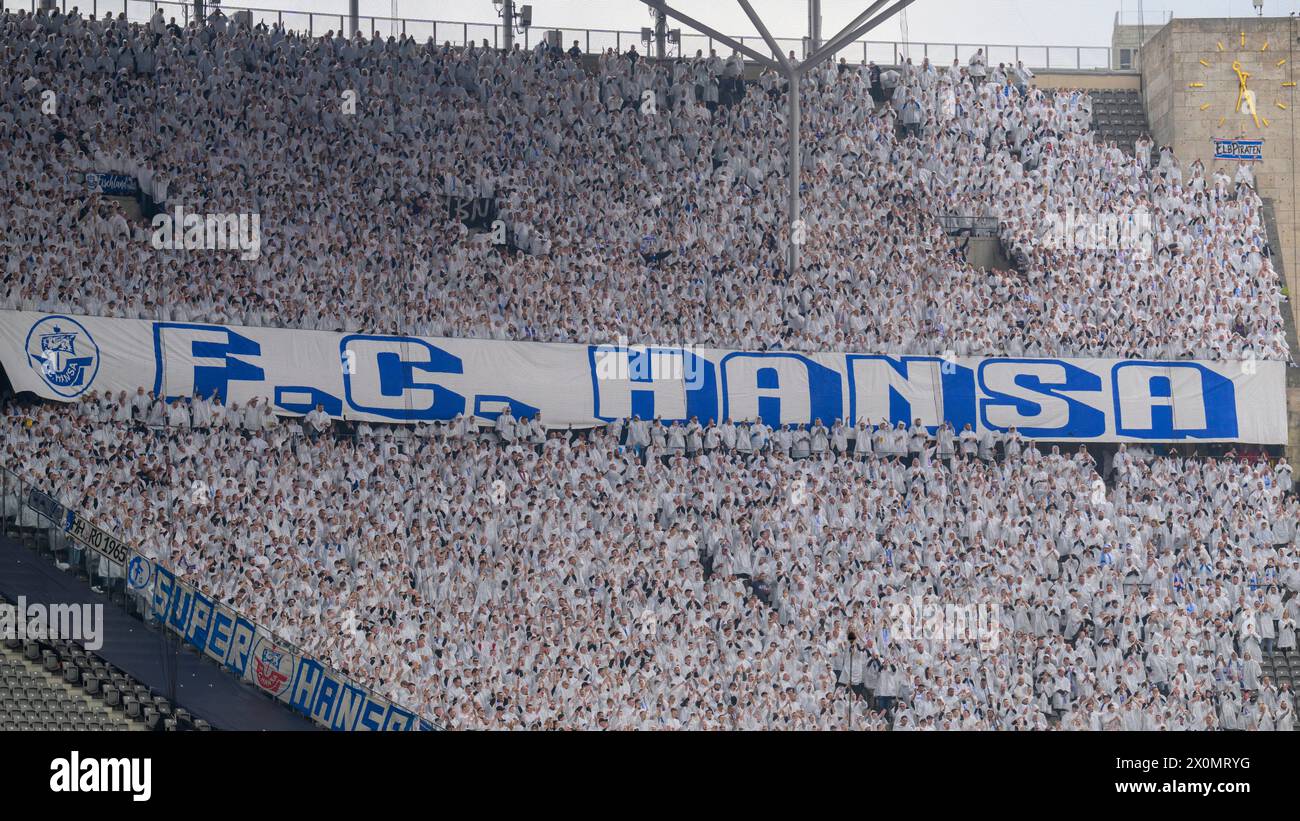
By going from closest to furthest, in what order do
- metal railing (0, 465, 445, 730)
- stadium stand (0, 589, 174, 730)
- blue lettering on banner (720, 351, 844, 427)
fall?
1. stadium stand (0, 589, 174, 730)
2. metal railing (0, 465, 445, 730)
3. blue lettering on banner (720, 351, 844, 427)

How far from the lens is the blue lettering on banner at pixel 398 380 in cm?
3105

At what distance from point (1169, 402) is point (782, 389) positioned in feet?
25.7

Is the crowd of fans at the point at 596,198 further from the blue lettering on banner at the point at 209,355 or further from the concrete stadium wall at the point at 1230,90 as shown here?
the concrete stadium wall at the point at 1230,90

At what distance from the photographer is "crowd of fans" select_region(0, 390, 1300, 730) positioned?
25.6 metres

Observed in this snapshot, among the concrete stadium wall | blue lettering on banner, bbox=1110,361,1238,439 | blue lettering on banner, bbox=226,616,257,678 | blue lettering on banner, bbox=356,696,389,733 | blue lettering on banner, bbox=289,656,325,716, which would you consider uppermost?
the concrete stadium wall

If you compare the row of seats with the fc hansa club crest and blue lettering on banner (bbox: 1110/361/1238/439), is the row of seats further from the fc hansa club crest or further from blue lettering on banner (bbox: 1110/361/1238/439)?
blue lettering on banner (bbox: 1110/361/1238/439)

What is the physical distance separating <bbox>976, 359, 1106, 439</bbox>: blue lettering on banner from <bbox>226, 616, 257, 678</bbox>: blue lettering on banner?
51.9 feet

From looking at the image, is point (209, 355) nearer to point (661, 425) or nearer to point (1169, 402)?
point (661, 425)

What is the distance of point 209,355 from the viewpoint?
30.0m

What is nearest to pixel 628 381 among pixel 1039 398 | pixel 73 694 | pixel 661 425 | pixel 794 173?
pixel 661 425

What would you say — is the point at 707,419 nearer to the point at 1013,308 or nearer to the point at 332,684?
the point at 1013,308

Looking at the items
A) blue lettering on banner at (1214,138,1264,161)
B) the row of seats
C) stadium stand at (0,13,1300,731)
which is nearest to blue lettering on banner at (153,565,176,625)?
the row of seats
